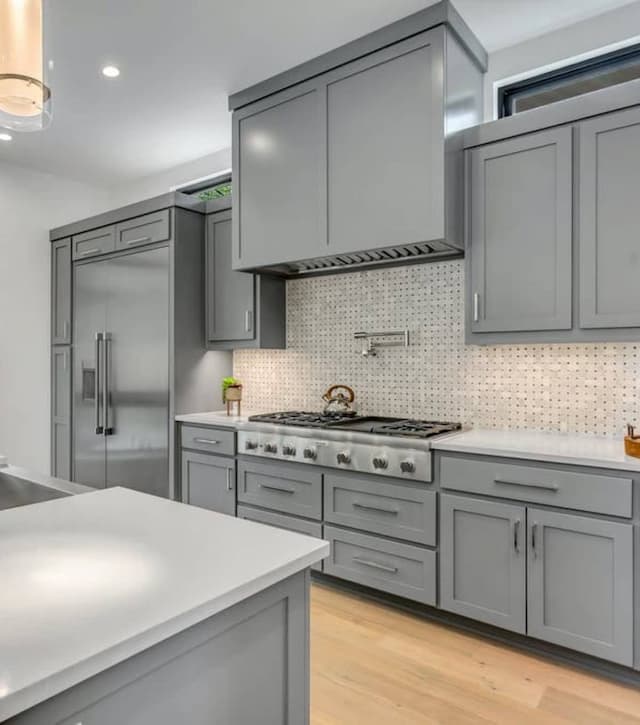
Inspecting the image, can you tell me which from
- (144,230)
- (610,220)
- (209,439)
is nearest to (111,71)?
(144,230)

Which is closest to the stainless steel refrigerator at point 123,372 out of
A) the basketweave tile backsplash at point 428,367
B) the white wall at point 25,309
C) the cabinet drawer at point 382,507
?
the white wall at point 25,309

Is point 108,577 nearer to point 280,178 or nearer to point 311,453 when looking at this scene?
point 311,453

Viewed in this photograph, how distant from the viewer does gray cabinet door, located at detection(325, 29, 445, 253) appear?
2539mm

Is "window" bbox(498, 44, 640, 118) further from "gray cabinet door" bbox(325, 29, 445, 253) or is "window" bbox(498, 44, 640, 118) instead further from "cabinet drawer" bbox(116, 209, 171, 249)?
"cabinet drawer" bbox(116, 209, 171, 249)

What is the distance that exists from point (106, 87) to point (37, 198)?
181 cm

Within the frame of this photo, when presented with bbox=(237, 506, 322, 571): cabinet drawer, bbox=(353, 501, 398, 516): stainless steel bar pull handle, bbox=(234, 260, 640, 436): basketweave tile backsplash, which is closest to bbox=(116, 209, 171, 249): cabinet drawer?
bbox=(234, 260, 640, 436): basketweave tile backsplash

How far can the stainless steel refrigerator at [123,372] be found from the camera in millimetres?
3717

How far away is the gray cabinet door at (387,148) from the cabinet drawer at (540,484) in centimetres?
110

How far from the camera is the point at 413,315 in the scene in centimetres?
315

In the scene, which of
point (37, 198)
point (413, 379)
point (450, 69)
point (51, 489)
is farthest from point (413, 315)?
point (37, 198)

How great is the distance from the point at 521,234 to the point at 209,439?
7.22ft

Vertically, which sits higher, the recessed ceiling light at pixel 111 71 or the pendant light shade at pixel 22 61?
the recessed ceiling light at pixel 111 71

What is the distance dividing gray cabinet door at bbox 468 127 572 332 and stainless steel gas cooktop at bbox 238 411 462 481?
65 cm

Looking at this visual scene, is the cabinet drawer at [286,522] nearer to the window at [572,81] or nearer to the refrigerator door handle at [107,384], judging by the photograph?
the refrigerator door handle at [107,384]
